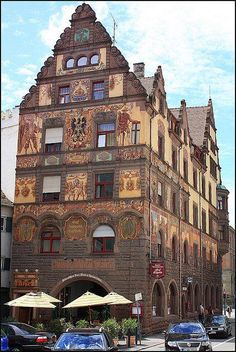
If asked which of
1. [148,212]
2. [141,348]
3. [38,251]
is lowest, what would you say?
[141,348]

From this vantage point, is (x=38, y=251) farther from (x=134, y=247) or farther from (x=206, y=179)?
(x=206, y=179)

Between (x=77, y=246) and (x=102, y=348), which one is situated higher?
(x=77, y=246)

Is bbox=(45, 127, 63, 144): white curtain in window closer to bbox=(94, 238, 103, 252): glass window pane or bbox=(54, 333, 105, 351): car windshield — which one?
bbox=(94, 238, 103, 252): glass window pane

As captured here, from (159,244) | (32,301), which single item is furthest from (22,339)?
(159,244)

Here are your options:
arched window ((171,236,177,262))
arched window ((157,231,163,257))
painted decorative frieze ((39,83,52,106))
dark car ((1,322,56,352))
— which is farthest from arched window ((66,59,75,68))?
dark car ((1,322,56,352))

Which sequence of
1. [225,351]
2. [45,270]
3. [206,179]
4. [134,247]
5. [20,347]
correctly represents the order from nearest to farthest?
[20,347] < [225,351] < [134,247] < [45,270] < [206,179]

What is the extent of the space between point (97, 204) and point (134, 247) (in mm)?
4110

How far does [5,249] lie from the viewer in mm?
37562

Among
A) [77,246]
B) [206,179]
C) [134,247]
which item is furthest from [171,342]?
[206,179]

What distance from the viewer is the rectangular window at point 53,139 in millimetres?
37719

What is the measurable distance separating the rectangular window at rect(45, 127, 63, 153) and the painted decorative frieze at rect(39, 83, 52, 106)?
2.27 m

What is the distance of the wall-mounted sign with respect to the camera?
32.8 m

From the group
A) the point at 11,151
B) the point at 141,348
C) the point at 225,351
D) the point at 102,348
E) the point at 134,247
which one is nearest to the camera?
the point at 102,348

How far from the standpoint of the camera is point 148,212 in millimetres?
34625
